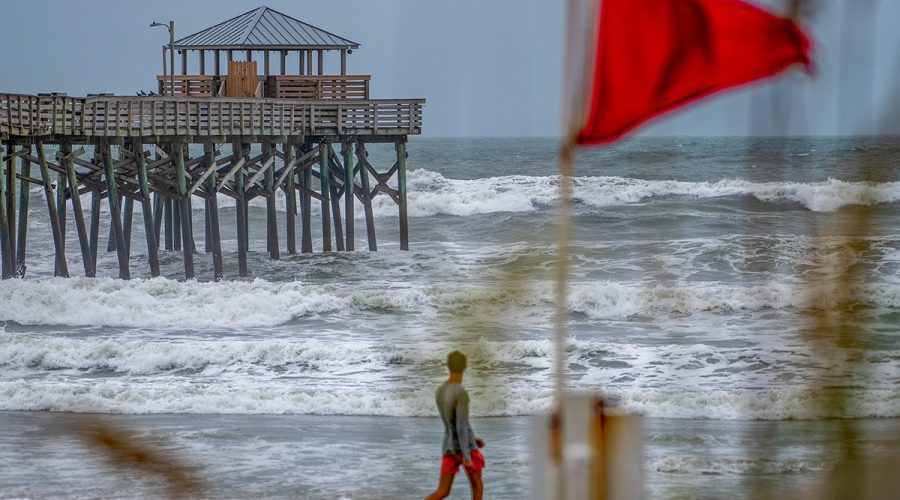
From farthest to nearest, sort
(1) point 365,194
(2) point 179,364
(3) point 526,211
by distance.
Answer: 1. (3) point 526,211
2. (1) point 365,194
3. (2) point 179,364

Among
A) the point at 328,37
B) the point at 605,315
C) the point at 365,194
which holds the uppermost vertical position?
the point at 328,37

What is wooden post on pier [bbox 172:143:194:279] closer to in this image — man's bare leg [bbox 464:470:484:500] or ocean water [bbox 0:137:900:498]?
ocean water [bbox 0:137:900:498]

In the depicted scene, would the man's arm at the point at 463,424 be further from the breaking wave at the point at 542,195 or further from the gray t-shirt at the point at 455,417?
the breaking wave at the point at 542,195

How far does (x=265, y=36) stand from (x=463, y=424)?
2687 cm

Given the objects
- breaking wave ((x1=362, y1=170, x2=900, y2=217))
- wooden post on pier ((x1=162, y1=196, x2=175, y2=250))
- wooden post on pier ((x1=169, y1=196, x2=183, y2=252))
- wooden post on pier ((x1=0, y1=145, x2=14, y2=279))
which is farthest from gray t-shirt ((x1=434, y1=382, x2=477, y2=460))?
breaking wave ((x1=362, y1=170, x2=900, y2=217))

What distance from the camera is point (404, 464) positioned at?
12055mm

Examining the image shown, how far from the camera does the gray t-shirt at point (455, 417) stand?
7664mm

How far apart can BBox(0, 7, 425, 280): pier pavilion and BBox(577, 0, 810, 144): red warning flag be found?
81.1 ft

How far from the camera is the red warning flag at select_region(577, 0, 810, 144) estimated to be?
151 cm

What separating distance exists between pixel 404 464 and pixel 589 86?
1073cm

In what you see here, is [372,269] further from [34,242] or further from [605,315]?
[34,242]

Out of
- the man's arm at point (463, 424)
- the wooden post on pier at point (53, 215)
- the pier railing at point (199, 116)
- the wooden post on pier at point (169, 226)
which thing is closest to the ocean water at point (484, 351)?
the wooden post on pier at point (53, 215)

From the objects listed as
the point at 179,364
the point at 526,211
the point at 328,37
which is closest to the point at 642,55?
the point at 179,364

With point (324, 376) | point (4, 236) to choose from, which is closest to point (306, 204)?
point (4, 236)
